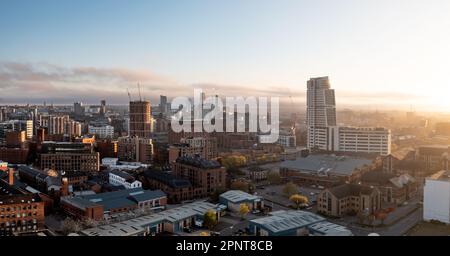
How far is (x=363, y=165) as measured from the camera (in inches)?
403

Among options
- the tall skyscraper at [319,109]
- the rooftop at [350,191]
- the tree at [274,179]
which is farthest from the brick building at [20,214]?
the tall skyscraper at [319,109]

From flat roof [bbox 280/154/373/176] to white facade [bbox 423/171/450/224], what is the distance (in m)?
2.89

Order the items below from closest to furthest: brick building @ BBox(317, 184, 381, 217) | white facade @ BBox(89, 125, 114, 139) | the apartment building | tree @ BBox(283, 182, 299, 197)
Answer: brick building @ BBox(317, 184, 381, 217) < tree @ BBox(283, 182, 299, 197) < the apartment building < white facade @ BBox(89, 125, 114, 139)

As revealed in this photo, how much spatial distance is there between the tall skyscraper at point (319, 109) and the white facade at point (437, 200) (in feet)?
26.7

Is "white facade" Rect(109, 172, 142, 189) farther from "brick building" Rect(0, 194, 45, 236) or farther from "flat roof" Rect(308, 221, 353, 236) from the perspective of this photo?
"flat roof" Rect(308, 221, 353, 236)

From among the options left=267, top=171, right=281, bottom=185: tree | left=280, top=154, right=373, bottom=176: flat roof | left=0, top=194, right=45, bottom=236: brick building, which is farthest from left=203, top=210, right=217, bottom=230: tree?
left=280, top=154, right=373, bottom=176: flat roof

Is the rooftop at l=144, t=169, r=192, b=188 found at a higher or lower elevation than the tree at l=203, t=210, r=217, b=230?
higher

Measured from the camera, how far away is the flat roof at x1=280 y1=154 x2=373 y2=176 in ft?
31.4

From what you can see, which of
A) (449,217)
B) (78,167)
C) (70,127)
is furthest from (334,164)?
(70,127)

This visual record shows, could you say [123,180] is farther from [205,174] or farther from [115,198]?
[205,174]

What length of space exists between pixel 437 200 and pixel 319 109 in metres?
8.87

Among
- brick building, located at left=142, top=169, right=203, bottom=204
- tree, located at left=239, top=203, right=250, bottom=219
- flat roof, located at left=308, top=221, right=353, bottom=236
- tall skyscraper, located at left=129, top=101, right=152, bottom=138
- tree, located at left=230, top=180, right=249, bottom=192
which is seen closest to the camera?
flat roof, located at left=308, top=221, right=353, bottom=236

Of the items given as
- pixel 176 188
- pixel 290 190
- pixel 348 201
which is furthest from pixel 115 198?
pixel 348 201
